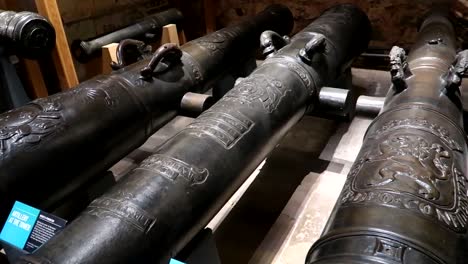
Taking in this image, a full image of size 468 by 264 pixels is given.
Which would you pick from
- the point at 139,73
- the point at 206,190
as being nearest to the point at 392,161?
the point at 206,190

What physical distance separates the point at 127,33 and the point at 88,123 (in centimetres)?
137

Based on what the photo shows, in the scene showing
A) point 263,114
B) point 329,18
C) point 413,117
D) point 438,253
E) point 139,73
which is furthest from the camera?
point 329,18

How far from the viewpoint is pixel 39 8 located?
2.09 m

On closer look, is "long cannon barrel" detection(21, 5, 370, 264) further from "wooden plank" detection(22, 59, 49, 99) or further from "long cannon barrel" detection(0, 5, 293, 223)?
"wooden plank" detection(22, 59, 49, 99)

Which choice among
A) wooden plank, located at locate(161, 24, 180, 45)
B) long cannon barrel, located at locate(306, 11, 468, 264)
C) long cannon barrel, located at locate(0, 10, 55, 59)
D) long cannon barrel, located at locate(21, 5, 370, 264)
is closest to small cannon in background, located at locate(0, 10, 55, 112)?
long cannon barrel, located at locate(0, 10, 55, 59)

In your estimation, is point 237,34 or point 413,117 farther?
point 237,34

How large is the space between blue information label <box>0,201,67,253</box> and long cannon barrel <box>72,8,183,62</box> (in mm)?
1533

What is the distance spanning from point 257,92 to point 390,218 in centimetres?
75

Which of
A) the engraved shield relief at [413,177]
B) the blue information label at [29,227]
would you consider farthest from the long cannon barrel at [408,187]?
Result: the blue information label at [29,227]

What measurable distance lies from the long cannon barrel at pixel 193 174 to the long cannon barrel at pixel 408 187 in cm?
34

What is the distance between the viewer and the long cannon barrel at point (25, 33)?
1.75m

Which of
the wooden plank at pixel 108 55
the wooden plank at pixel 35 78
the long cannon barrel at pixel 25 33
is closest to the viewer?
the long cannon barrel at pixel 25 33

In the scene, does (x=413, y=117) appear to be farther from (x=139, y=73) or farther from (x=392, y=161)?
(x=139, y=73)

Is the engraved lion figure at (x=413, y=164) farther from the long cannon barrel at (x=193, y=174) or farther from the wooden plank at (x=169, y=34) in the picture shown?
the wooden plank at (x=169, y=34)
